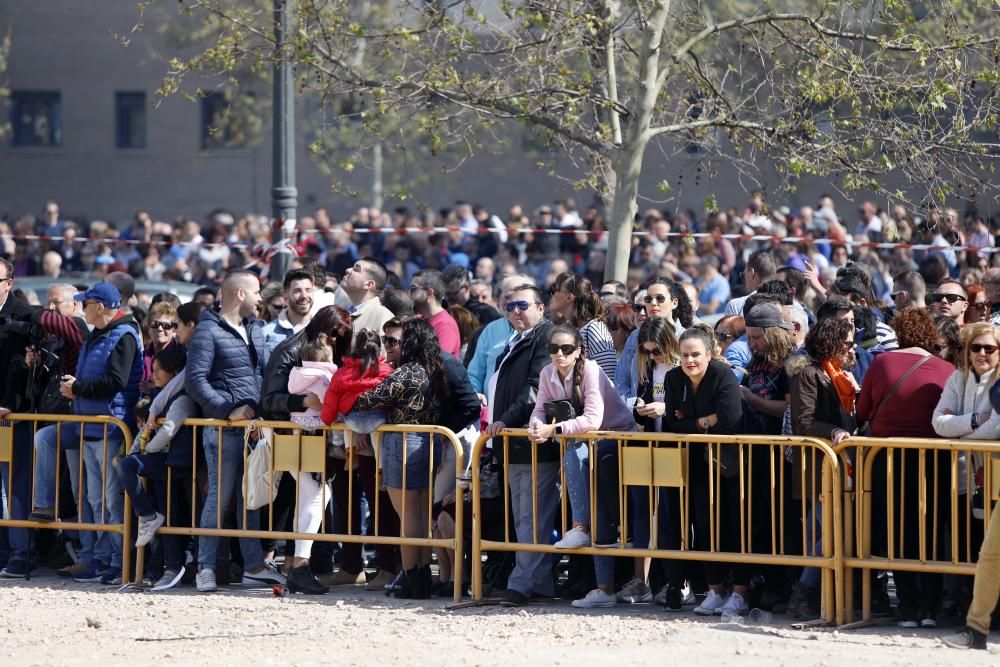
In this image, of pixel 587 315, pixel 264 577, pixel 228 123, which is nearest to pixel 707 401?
pixel 587 315

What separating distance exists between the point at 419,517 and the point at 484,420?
103 cm

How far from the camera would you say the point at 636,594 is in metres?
9.62

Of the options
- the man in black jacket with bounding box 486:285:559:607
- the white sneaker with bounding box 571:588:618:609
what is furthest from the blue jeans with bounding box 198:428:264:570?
the white sneaker with bounding box 571:588:618:609

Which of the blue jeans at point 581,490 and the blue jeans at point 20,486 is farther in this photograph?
the blue jeans at point 20,486

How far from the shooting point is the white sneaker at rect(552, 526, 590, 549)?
9359 millimetres

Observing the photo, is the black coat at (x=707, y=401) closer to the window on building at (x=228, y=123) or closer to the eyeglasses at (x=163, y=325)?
the eyeglasses at (x=163, y=325)

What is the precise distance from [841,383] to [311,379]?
318 cm

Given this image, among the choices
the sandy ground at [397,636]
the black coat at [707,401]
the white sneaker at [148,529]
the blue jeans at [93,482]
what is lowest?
the sandy ground at [397,636]

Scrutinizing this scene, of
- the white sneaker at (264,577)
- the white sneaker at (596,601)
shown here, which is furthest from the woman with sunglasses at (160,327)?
the white sneaker at (596,601)

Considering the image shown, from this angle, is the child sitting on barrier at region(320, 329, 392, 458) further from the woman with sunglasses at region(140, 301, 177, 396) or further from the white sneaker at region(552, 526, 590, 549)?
the woman with sunglasses at region(140, 301, 177, 396)

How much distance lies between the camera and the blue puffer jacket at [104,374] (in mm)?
10484

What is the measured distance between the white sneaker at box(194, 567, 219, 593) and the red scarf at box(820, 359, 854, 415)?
405 cm

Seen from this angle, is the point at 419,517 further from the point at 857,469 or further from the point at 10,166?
the point at 10,166

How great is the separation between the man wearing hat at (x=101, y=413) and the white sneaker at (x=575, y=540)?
305 cm
